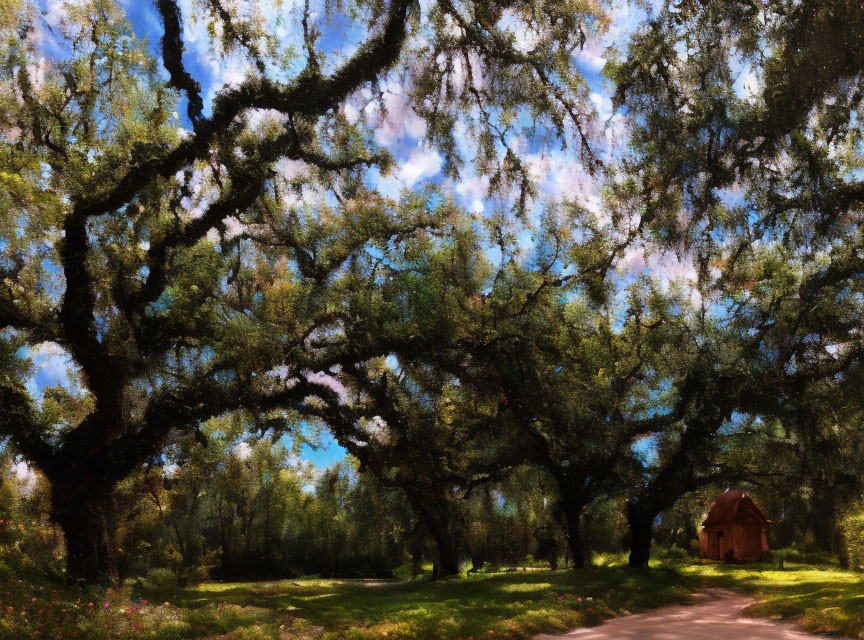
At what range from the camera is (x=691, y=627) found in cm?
934

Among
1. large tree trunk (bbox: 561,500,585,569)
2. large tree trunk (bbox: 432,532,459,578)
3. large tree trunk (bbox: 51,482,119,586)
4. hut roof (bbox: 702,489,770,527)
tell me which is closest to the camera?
large tree trunk (bbox: 51,482,119,586)

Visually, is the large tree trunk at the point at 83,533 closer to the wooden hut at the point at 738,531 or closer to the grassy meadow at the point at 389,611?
the grassy meadow at the point at 389,611

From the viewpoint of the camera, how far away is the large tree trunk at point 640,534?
1872cm

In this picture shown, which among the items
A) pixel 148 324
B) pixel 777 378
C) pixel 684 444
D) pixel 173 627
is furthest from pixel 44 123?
pixel 684 444

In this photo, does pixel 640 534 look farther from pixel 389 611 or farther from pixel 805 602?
pixel 389 611

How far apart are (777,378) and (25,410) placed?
15.7 metres

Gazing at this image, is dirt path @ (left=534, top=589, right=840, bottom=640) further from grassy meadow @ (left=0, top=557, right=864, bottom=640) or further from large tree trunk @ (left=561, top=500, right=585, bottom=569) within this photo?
large tree trunk @ (left=561, top=500, right=585, bottom=569)

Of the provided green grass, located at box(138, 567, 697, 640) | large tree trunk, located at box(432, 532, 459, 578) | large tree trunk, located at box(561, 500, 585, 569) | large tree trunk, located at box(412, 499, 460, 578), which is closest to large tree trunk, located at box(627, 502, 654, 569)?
large tree trunk, located at box(561, 500, 585, 569)

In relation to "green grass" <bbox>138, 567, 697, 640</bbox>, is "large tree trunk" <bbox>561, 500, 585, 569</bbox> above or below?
above

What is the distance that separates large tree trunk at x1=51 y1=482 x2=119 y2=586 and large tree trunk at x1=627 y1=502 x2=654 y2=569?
1458cm

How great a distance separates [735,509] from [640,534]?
867 centimetres

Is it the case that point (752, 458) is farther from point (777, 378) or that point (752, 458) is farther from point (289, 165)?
point (289, 165)

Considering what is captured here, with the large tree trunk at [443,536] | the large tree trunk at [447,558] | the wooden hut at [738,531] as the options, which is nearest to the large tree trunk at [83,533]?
the large tree trunk at [443,536]

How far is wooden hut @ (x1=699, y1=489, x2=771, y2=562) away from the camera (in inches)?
973
